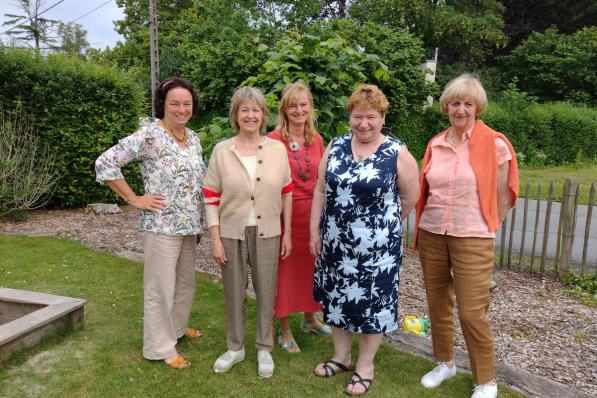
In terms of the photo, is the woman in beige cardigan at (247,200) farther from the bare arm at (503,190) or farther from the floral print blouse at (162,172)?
the bare arm at (503,190)

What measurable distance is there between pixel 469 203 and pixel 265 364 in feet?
5.46

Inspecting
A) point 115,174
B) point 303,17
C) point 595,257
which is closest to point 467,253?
point 115,174

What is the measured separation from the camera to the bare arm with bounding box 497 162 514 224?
2797mm

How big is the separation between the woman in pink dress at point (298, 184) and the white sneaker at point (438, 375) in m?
0.91

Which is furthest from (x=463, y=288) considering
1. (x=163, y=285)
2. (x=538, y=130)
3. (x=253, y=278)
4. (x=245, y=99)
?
(x=538, y=130)

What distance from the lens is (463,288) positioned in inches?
110

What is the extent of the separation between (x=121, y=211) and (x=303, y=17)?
51.4 ft

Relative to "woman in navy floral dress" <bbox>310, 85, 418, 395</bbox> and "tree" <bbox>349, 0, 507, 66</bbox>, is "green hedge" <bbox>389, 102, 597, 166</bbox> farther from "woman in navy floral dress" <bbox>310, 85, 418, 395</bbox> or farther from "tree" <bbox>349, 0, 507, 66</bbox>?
"woman in navy floral dress" <bbox>310, 85, 418, 395</bbox>

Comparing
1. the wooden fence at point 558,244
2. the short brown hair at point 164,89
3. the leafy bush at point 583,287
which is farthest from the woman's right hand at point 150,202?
the leafy bush at point 583,287

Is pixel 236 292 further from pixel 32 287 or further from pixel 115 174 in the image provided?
pixel 32 287

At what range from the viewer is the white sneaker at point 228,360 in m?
3.21

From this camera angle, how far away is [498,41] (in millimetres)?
22953

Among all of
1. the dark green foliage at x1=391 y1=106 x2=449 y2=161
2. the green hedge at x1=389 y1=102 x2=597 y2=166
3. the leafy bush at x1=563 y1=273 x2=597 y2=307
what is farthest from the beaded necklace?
the green hedge at x1=389 y1=102 x2=597 y2=166

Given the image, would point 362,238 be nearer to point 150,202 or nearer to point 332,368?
point 332,368
